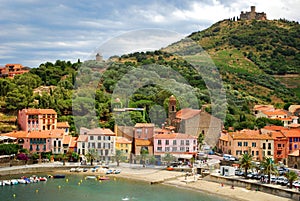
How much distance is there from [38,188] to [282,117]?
33.5 m

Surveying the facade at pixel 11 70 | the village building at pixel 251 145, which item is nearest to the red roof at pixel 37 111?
→ the village building at pixel 251 145

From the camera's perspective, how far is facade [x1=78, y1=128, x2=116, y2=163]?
1492 inches

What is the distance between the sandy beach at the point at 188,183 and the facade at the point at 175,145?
2936mm

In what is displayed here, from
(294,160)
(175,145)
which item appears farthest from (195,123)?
(294,160)

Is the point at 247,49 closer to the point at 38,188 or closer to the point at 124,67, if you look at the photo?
the point at 124,67

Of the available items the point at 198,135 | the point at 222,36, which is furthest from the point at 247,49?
the point at 198,135

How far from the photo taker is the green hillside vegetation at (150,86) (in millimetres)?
45438

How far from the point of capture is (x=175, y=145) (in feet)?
123

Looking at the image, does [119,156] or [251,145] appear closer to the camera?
[119,156]

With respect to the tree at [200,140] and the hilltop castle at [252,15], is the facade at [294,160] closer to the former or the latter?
the tree at [200,140]

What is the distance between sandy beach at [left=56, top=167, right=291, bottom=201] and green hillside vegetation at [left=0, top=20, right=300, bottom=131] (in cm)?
741

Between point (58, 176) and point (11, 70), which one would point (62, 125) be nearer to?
point (58, 176)

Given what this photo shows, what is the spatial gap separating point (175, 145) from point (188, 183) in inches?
264

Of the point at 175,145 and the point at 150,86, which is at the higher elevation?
the point at 150,86
